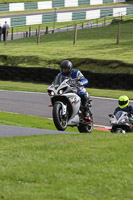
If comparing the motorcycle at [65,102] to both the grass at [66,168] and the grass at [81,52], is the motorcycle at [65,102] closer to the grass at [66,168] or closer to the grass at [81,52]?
the grass at [66,168]

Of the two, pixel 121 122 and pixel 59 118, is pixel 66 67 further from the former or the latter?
pixel 121 122

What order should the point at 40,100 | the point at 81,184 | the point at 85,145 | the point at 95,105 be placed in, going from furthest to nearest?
the point at 40,100, the point at 95,105, the point at 85,145, the point at 81,184

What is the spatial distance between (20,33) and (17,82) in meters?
20.4

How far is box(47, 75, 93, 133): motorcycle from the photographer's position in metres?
10.6

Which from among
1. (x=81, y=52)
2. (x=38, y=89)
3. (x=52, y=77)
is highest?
(x=81, y=52)

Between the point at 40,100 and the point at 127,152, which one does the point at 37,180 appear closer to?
the point at 127,152

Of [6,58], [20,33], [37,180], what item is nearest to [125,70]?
[6,58]

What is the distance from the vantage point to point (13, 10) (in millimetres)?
51344

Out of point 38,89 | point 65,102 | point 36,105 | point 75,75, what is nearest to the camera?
point 65,102

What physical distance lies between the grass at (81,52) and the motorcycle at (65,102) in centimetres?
1342

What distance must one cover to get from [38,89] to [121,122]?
39.9 feet

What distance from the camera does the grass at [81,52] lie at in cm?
2595

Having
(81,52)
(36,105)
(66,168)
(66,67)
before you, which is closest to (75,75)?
(66,67)

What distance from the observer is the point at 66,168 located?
6543mm
